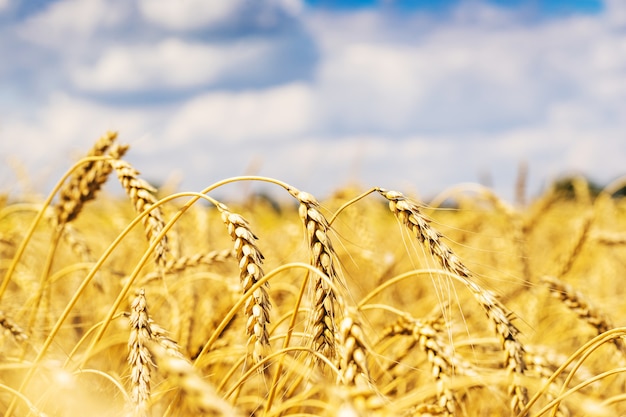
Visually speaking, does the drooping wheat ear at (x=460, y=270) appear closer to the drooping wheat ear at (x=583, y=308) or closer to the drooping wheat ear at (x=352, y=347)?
the drooping wheat ear at (x=352, y=347)

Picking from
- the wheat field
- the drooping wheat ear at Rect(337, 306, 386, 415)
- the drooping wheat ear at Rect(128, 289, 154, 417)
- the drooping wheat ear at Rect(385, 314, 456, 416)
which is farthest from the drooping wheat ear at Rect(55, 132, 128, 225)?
the drooping wheat ear at Rect(337, 306, 386, 415)

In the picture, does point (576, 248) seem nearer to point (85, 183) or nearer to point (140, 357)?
point (85, 183)

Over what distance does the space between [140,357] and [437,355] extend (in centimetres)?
70

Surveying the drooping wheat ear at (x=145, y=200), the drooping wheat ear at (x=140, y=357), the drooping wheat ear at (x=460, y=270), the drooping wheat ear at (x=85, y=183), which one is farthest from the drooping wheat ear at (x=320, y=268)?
the drooping wheat ear at (x=85, y=183)

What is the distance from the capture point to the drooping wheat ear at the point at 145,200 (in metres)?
1.54

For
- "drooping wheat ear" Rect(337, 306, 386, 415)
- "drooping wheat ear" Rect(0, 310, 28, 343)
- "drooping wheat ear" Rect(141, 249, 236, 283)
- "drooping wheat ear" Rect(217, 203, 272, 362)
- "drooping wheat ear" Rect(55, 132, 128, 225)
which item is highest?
"drooping wheat ear" Rect(55, 132, 128, 225)

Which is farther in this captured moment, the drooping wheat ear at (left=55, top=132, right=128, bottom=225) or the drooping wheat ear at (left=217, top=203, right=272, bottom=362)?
the drooping wheat ear at (left=55, top=132, right=128, bottom=225)

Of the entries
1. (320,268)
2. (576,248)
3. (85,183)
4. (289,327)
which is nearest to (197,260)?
(85,183)

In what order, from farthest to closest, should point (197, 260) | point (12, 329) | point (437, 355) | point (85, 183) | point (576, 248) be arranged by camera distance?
point (576, 248), point (85, 183), point (197, 260), point (12, 329), point (437, 355)

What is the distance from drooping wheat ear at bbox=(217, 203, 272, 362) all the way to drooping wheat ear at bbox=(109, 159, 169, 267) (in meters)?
0.30

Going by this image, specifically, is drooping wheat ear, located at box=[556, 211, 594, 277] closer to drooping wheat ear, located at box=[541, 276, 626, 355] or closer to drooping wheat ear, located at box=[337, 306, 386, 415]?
drooping wheat ear, located at box=[541, 276, 626, 355]

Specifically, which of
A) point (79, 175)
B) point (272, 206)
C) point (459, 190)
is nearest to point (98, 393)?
point (79, 175)

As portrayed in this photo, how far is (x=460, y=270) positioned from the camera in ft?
4.25

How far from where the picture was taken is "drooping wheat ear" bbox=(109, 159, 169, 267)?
154 centimetres
